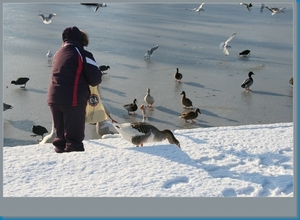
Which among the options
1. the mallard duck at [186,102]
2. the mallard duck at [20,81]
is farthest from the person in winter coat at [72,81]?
the mallard duck at [20,81]

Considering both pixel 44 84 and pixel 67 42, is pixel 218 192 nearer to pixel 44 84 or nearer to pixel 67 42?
pixel 67 42

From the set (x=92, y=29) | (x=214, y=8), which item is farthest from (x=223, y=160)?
(x=214, y=8)

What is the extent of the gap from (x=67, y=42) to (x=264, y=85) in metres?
4.99

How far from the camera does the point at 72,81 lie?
164 inches

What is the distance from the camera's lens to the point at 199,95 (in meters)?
7.85

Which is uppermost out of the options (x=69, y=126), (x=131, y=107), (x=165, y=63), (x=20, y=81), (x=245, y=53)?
(x=245, y=53)

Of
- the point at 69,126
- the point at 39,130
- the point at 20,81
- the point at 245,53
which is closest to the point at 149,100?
the point at 39,130

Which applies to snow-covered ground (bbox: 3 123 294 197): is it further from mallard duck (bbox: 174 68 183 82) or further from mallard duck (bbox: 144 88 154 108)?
mallard duck (bbox: 174 68 183 82)

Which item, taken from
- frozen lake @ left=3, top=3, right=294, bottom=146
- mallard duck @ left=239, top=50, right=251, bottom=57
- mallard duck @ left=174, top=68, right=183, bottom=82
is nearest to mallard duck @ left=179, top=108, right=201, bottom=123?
frozen lake @ left=3, top=3, right=294, bottom=146

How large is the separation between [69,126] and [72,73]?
0.49 m

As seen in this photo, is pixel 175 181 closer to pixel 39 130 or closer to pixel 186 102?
pixel 39 130

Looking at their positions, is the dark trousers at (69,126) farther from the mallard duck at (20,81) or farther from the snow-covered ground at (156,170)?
the mallard duck at (20,81)

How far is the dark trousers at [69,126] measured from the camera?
14.1 ft

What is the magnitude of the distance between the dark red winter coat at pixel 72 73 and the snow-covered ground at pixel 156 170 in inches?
18.4
